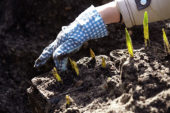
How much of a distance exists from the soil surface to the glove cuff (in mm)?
204

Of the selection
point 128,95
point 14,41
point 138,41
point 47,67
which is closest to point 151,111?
point 128,95

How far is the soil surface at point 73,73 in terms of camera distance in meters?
1.14

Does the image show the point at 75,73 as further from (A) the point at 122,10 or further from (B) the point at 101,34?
(A) the point at 122,10

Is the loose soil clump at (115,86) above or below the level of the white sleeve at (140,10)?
below

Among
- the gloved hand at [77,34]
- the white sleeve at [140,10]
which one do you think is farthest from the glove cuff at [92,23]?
the white sleeve at [140,10]

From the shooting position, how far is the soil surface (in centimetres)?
114

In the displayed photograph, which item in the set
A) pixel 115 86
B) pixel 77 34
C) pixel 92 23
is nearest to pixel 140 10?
pixel 92 23

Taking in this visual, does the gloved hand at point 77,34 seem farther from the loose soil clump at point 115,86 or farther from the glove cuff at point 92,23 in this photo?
the loose soil clump at point 115,86

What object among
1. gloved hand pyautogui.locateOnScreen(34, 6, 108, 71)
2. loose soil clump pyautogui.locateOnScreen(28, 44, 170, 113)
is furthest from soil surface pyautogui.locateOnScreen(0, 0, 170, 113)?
gloved hand pyautogui.locateOnScreen(34, 6, 108, 71)

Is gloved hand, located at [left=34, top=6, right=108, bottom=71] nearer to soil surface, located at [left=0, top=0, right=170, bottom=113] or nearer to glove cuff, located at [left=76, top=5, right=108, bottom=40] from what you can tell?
glove cuff, located at [left=76, top=5, right=108, bottom=40]

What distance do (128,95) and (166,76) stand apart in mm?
219

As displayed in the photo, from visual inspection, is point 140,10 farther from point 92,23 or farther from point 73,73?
point 73,73

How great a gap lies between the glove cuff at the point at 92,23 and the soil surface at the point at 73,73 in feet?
0.67

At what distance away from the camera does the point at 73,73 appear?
1.66m
